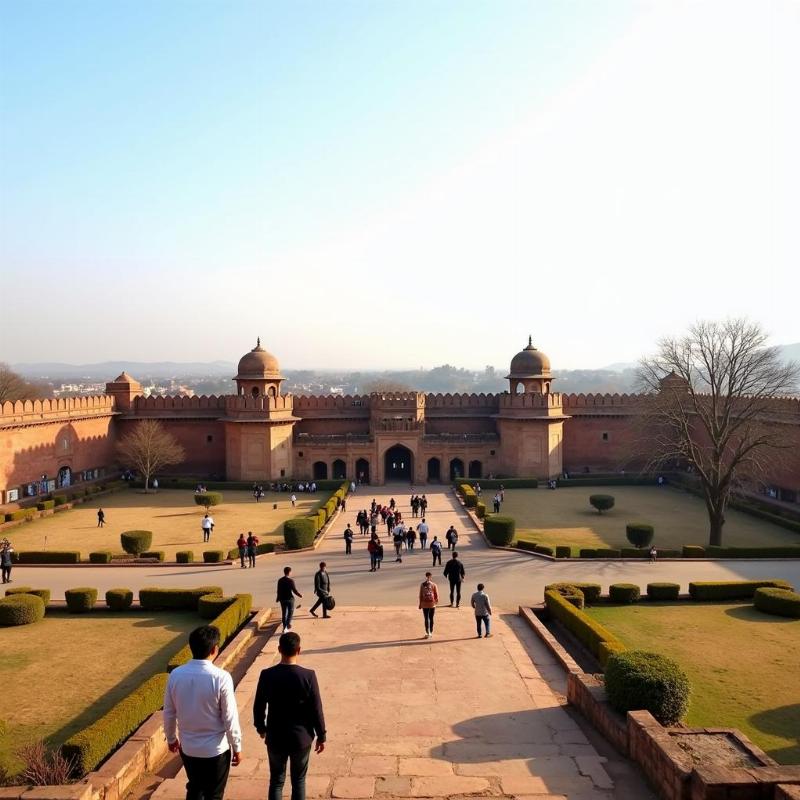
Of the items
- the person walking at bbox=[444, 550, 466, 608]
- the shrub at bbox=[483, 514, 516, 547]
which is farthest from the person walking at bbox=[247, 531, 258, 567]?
the person walking at bbox=[444, 550, 466, 608]

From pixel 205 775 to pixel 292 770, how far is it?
2.07 feet

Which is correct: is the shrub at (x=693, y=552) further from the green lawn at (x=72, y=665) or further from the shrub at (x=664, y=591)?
the green lawn at (x=72, y=665)

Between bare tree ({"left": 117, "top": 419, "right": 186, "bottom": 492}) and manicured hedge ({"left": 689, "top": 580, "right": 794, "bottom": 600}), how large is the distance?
87.8 feet

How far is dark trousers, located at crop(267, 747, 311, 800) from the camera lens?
510cm

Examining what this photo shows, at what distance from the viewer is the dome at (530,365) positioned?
39438 mm

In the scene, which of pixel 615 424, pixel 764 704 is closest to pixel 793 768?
pixel 764 704

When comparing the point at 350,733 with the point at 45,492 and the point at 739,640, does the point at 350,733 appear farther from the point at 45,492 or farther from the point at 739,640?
the point at 45,492

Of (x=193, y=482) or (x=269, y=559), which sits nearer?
(x=269, y=559)

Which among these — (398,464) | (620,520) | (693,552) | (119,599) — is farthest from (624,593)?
(398,464)

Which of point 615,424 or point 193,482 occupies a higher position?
point 615,424

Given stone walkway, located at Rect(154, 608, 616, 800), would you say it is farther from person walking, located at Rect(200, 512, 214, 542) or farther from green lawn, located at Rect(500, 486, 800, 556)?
person walking, located at Rect(200, 512, 214, 542)

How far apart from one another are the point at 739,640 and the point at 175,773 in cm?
1012

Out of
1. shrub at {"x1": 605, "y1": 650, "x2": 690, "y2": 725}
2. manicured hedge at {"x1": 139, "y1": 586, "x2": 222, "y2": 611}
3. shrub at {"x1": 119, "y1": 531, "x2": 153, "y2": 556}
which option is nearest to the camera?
shrub at {"x1": 605, "y1": 650, "x2": 690, "y2": 725}

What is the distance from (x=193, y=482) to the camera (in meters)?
36.5
